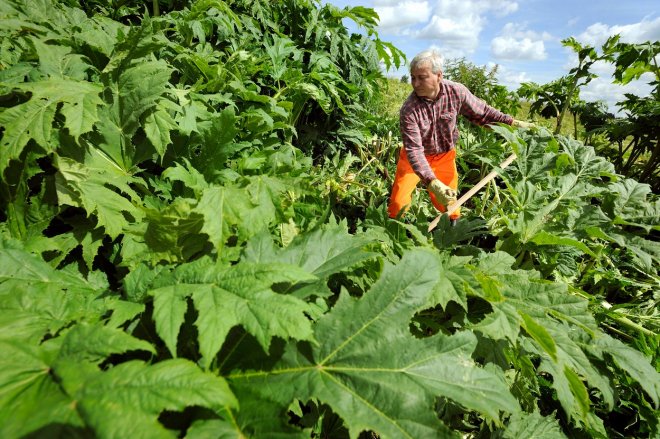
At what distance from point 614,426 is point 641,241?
1056mm

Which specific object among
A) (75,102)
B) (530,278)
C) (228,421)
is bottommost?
(228,421)

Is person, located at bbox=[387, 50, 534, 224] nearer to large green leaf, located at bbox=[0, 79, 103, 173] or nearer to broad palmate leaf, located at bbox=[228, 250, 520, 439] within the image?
broad palmate leaf, located at bbox=[228, 250, 520, 439]

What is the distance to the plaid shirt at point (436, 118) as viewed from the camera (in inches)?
129

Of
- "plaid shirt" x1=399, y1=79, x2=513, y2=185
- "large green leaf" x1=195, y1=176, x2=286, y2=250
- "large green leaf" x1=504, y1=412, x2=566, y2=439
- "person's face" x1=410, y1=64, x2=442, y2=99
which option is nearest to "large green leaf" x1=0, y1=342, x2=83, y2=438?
"large green leaf" x1=195, y1=176, x2=286, y2=250

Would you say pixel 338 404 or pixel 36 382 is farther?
pixel 338 404

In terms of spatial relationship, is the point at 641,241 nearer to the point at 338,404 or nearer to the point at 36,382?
the point at 338,404

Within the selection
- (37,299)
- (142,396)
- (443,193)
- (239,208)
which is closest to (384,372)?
(142,396)

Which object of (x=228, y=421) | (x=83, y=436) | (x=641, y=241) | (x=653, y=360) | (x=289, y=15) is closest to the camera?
(x=83, y=436)

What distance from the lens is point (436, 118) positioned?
349cm

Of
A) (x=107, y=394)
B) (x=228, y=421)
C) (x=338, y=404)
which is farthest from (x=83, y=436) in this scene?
(x=338, y=404)

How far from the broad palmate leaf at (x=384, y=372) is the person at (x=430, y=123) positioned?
77.9 inches

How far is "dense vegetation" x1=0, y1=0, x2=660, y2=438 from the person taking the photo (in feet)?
2.83

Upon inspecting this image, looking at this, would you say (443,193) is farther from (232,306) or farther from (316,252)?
(232,306)

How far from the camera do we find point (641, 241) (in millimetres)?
1959
